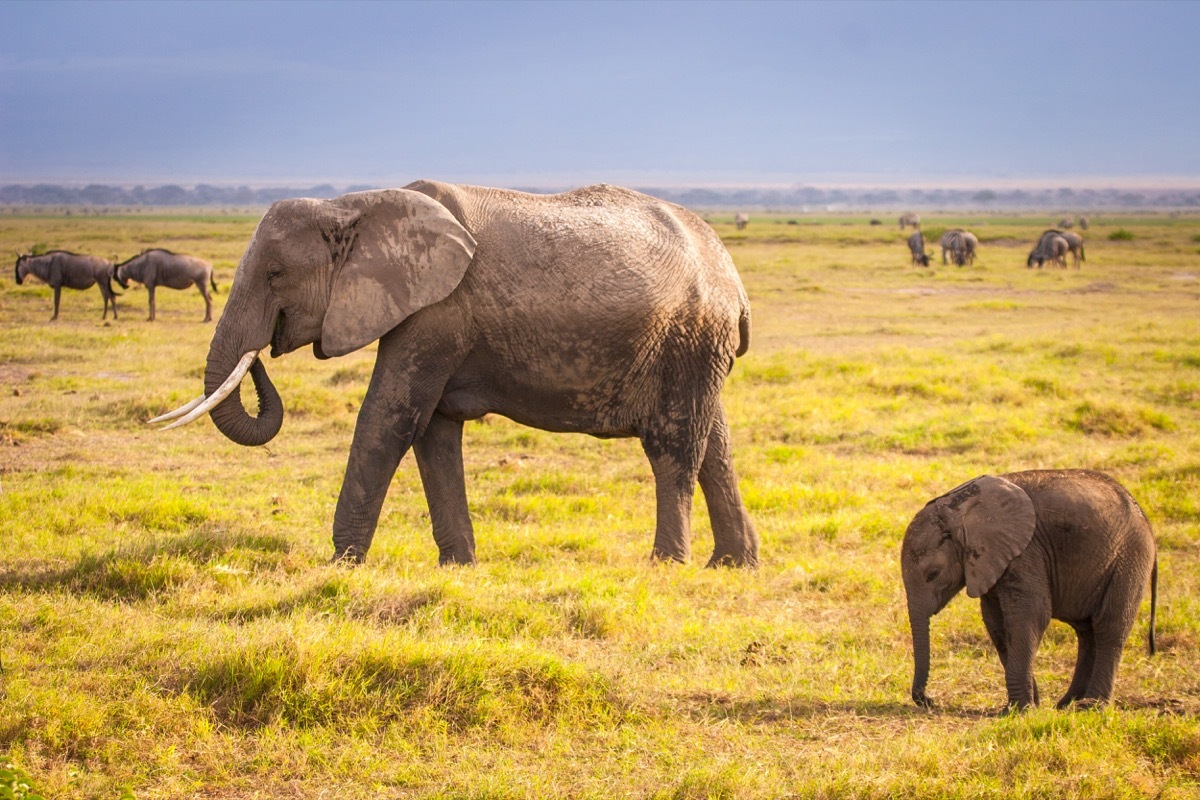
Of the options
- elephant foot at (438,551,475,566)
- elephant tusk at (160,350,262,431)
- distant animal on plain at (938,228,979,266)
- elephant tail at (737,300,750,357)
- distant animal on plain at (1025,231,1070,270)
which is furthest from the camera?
distant animal on plain at (938,228,979,266)

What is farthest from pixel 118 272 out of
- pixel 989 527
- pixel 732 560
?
pixel 989 527

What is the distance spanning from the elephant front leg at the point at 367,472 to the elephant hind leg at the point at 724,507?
246 cm

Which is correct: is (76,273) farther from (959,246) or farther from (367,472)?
(959,246)

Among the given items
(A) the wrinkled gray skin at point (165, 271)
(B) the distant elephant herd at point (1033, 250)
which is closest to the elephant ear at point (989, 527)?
(A) the wrinkled gray skin at point (165, 271)

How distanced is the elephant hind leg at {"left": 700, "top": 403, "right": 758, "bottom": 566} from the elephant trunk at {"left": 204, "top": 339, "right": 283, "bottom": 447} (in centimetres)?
331

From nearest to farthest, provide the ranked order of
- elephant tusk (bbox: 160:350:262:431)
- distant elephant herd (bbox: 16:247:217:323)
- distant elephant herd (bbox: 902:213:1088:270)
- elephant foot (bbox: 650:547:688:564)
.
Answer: elephant tusk (bbox: 160:350:262:431)
elephant foot (bbox: 650:547:688:564)
distant elephant herd (bbox: 16:247:217:323)
distant elephant herd (bbox: 902:213:1088:270)

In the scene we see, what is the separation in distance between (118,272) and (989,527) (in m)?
24.8

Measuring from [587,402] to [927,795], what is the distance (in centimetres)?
440

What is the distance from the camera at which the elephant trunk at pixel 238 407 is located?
8273 millimetres

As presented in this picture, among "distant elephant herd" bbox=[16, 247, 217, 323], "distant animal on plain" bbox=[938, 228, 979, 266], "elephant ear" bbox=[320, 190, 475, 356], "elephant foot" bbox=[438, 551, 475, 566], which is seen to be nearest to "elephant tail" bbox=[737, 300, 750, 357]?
"elephant ear" bbox=[320, 190, 475, 356]

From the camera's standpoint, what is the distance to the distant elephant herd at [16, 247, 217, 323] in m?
26.2

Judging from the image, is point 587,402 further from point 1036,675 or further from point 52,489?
point 52,489

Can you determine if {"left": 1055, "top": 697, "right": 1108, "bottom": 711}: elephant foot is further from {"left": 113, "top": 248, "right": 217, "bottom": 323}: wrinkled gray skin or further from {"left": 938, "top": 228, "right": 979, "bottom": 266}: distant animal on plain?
{"left": 938, "top": 228, "right": 979, "bottom": 266}: distant animal on plain

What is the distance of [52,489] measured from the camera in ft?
33.8
